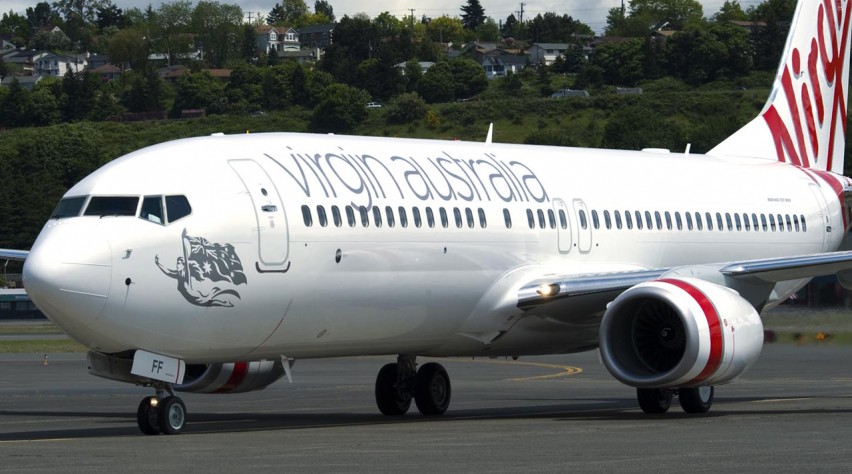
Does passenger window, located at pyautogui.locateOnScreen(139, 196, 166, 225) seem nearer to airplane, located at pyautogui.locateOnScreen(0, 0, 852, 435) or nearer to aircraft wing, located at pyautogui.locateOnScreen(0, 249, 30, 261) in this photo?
airplane, located at pyautogui.locateOnScreen(0, 0, 852, 435)

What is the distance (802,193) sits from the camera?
33.2 metres

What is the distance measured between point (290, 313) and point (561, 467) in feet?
21.0

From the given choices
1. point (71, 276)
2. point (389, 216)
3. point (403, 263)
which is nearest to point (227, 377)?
point (403, 263)

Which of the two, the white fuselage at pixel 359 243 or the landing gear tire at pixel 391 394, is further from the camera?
the landing gear tire at pixel 391 394

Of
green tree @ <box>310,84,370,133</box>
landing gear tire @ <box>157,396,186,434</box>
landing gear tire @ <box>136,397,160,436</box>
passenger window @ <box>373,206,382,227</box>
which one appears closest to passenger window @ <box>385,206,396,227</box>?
passenger window @ <box>373,206,382,227</box>

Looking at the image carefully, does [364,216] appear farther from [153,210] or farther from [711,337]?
[711,337]

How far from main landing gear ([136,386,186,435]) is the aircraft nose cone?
56.4 inches

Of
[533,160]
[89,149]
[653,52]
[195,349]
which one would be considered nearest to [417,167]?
[533,160]

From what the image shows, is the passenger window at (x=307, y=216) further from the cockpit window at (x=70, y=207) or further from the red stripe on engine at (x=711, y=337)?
the red stripe on engine at (x=711, y=337)

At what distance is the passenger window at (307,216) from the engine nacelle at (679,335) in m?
4.88

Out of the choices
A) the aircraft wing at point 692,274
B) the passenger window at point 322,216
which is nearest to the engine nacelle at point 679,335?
the aircraft wing at point 692,274

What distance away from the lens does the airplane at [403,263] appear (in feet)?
66.5

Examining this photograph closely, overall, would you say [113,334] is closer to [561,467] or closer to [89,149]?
[561,467]

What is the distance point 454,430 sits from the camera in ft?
72.2
